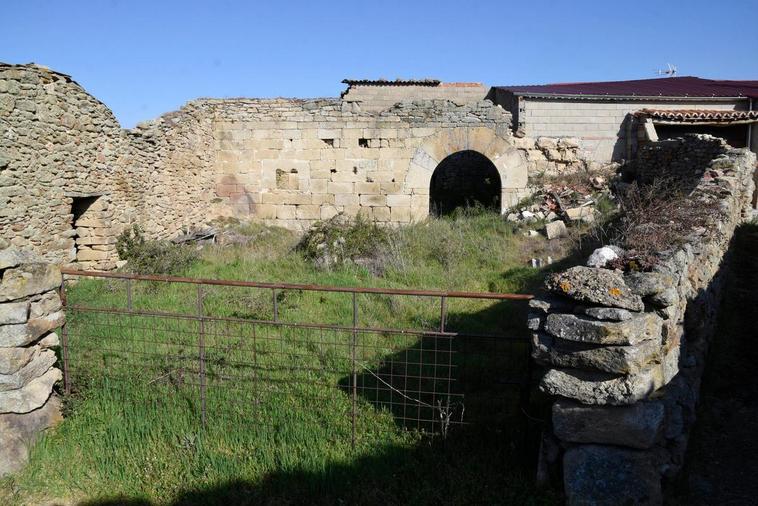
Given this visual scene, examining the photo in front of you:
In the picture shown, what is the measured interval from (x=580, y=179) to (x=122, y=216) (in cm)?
945

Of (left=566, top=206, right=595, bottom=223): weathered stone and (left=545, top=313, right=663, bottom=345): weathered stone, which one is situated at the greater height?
(left=566, top=206, right=595, bottom=223): weathered stone

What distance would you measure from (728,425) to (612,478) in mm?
1763

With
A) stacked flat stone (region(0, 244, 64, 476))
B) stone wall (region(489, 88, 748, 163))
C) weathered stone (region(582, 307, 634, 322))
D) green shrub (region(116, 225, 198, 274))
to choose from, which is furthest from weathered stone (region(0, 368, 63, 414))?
stone wall (region(489, 88, 748, 163))

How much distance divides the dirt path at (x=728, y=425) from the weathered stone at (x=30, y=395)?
14.4 ft

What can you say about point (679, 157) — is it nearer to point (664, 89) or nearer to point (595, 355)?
point (664, 89)

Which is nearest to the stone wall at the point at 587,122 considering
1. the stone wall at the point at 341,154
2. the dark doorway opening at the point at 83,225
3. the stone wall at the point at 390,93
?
the stone wall at the point at 341,154

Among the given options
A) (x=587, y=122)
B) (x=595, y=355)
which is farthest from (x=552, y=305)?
(x=587, y=122)

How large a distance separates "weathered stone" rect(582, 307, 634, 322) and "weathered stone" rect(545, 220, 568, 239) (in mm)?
7671

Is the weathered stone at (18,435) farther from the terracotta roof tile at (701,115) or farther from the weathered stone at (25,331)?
the terracotta roof tile at (701,115)

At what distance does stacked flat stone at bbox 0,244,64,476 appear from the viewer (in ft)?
13.2

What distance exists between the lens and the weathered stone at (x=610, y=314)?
293 cm

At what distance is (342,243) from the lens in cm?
991

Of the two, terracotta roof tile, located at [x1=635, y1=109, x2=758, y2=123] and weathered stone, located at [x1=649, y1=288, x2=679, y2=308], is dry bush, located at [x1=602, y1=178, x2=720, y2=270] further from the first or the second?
terracotta roof tile, located at [x1=635, y1=109, x2=758, y2=123]

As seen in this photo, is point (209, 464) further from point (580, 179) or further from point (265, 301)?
point (580, 179)
